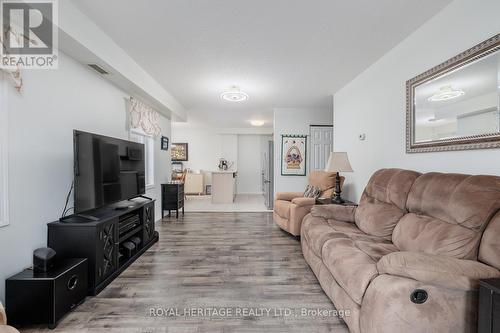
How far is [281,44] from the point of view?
249cm

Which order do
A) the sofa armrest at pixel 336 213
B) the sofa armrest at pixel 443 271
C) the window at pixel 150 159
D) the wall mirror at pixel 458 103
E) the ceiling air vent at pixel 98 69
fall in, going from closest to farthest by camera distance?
the sofa armrest at pixel 443 271
the wall mirror at pixel 458 103
the ceiling air vent at pixel 98 69
the sofa armrest at pixel 336 213
the window at pixel 150 159

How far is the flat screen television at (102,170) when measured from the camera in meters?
2.08

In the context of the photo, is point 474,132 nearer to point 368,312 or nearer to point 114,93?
point 368,312

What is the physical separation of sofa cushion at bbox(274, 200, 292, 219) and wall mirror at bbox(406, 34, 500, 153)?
1937 millimetres

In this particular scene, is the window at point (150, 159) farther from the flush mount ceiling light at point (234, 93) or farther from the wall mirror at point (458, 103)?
the wall mirror at point (458, 103)

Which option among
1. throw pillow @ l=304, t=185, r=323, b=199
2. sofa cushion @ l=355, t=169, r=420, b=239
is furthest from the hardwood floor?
throw pillow @ l=304, t=185, r=323, b=199

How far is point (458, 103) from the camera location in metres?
1.84

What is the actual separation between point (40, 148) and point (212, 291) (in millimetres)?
2002

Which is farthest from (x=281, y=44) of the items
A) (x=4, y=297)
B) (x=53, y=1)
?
(x=4, y=297)

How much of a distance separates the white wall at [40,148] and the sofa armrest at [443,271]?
2709 mm

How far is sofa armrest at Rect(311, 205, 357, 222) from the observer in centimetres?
263

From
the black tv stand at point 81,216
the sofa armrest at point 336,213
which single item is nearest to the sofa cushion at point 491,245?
the sofa armrest at point 336,213

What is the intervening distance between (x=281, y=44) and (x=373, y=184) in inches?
72.3

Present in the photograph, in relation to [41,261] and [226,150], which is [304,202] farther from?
[226,150]
